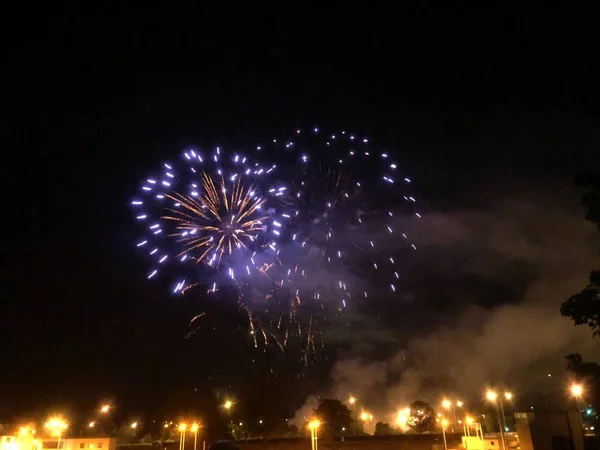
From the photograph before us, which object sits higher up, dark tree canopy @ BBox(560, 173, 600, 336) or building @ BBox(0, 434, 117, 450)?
dark tree canopy @ BBox(560, 173, 600, 336)

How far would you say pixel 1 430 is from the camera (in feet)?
158

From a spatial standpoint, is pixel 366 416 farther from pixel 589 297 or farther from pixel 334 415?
pixel 589 297

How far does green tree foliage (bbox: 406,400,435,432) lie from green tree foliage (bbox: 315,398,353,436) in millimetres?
10641

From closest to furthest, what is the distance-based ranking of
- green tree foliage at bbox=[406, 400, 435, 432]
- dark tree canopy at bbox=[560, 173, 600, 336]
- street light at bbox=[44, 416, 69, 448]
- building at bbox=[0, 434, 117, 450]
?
dark tree canopy at bbox=[560, 173, 600, 336] → street light at bbox=[44, 416, 69, 448] → building at bbox=[0, 434, 117, 450] → green tree foliage at bbox=[406, 400, 435, 432]

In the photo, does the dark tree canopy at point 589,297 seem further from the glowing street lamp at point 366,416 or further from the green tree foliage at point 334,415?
the glowing street lamp at point 366,416

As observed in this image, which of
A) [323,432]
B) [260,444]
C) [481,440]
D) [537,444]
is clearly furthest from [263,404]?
[537,444]

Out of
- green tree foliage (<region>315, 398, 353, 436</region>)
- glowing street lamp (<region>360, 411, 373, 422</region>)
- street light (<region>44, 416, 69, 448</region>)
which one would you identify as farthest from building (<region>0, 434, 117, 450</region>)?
glowing street lamp (<region>360, 411, 373, 422</region>)

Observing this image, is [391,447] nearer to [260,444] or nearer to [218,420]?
[260,444]

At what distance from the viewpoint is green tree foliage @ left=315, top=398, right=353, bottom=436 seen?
82125mm

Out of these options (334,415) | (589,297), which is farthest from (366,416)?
(589,297)

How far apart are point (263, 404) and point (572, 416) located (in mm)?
56827

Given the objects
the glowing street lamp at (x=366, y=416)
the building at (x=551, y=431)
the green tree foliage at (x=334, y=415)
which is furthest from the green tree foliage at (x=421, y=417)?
the building at (x=551, y=431)

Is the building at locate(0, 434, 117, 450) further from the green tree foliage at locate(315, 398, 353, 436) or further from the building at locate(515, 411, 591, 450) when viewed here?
the building at locate(515, 411, 591, 450)

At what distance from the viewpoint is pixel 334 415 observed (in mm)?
84312
